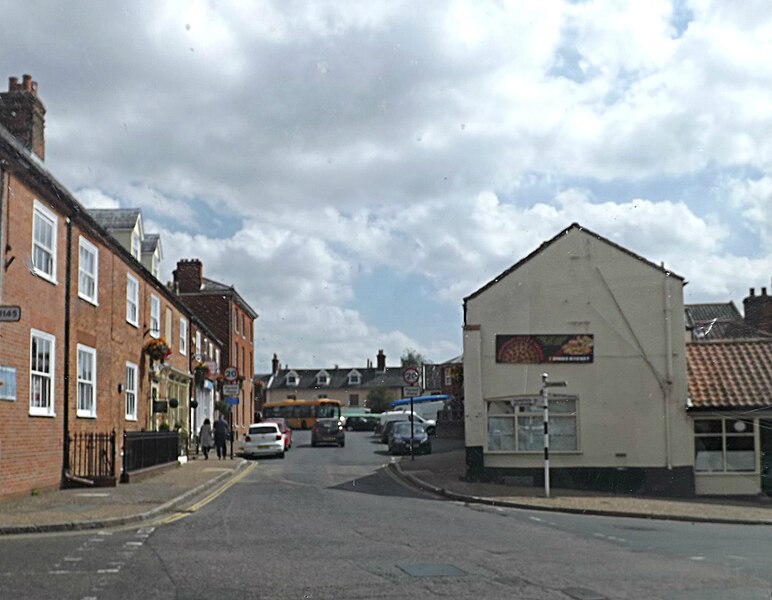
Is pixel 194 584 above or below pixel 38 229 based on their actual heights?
below

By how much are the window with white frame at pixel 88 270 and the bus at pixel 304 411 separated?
162 ft

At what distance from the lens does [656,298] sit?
26172 mm

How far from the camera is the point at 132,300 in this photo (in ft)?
93.4

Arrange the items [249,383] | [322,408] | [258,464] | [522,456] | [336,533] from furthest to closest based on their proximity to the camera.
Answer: [322,408]
[249,383]
[258,464]
[522,456]
[336,533]

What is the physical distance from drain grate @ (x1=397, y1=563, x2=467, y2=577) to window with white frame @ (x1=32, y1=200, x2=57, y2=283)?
11853 millimetres

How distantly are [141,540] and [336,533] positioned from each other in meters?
2.86

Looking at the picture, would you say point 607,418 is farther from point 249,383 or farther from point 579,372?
point 249,383

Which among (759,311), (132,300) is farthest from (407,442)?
(759,311)

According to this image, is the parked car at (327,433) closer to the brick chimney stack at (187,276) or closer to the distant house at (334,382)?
the brick chimney stack at (187,276)

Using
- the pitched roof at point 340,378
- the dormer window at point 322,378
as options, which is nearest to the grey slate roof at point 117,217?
the pitched roof at point 340,378

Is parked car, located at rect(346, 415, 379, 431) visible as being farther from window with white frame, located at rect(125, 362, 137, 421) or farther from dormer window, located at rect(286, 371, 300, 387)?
window with white frame, located at rect(125, 362, 137, 421)

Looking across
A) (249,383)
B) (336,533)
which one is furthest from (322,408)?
(336,533)

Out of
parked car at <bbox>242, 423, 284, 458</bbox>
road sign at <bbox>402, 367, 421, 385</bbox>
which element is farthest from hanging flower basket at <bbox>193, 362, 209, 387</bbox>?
road sign at <bbox>402, 367, 421, 385</bbox>

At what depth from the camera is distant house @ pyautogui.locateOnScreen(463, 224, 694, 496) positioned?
2545 centimetres
